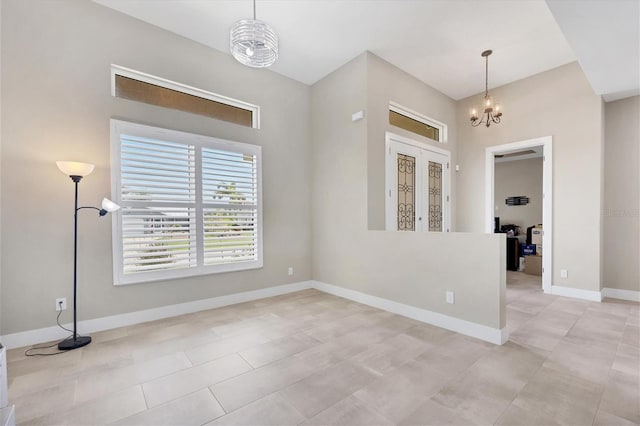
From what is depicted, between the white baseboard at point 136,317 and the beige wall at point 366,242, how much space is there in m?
1.10

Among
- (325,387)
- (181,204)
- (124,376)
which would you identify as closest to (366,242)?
(325,387)

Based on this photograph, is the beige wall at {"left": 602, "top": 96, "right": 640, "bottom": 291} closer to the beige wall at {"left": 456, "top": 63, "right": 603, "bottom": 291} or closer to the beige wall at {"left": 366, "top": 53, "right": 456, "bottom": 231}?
the beige wall at {"left": 456, "top": 63, "right": 603, "bottom": 291}

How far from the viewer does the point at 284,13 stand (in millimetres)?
3150

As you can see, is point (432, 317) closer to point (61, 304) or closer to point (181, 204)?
point (181, 204)

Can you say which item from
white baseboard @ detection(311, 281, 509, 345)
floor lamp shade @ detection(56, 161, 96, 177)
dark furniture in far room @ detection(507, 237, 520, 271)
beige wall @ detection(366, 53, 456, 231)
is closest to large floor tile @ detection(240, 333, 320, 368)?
white baseboard @ detection(311, 281, 509, 345)

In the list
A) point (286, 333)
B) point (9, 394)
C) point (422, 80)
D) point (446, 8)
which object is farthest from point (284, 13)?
point (9, 394)

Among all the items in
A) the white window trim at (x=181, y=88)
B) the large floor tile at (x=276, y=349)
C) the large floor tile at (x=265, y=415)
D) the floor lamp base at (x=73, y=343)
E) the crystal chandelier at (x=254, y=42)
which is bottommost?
the large floor tile at (x=276, y=349)

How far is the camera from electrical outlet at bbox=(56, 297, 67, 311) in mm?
2773

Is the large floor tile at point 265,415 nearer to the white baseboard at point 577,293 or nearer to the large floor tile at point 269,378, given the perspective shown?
the large floor tile at point 269,378

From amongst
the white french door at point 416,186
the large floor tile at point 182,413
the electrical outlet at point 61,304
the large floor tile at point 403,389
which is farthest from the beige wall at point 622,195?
the electrical outlet at point 61,304

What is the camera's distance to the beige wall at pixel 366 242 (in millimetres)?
2822

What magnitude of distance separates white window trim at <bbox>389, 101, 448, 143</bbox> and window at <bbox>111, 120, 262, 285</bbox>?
7.52ft

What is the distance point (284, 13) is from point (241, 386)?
3.75 m

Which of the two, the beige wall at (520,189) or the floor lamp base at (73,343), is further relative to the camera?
the beige wall at (520,189)
